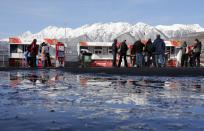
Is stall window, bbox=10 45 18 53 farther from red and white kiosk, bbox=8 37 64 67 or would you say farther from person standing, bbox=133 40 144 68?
person standing, bbox=133 40 144 68

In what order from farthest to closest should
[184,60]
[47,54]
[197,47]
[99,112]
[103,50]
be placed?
1. [103,50]
2. [184,60]
3. [47,54]
4. [197,47]
5. [99,112]

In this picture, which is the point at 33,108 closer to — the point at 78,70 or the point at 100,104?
the point at 100,104

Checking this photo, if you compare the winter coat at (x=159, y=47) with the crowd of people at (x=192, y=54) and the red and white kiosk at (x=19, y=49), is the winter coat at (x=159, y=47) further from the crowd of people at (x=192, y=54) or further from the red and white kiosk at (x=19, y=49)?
A: the red and white kiosk at (x=19, y=49)

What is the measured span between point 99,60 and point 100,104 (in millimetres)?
38603

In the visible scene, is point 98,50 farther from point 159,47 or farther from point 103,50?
point 159,47

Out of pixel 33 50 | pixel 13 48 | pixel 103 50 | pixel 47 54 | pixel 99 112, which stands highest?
pixel 13 48

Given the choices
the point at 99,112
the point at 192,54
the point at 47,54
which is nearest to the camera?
the point at 99,112

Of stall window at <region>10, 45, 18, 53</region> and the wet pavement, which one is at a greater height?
stall window at <region>10, 45, 18, 53</region>

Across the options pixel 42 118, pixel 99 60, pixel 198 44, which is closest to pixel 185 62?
pixel 198 44

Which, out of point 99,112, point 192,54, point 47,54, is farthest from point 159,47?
point 99,112

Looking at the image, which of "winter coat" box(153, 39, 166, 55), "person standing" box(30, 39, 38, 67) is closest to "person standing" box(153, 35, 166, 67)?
"winter coat" box(153, 39, 166, 55)

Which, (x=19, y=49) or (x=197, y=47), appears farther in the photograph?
(x=19, y=49)

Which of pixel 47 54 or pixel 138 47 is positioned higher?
pixel 138 47

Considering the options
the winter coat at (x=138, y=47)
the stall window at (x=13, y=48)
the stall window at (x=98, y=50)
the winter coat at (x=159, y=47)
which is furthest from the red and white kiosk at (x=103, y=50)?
the winter coat at (x=159, y=47)
